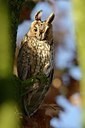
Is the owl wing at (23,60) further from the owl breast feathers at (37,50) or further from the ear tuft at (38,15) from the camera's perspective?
the ear tuft at (38,15)

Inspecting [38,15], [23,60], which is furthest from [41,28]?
[23,60]

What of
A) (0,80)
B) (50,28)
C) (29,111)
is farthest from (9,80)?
(50,28)

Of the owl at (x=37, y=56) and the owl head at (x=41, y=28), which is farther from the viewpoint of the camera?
the owl head at (x=41, y=28)

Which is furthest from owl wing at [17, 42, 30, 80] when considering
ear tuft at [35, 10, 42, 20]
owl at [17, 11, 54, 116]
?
ear tuft at [35, 10, 42, 20]

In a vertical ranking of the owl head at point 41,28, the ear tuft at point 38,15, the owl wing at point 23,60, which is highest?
the ear tuft at point 38,15

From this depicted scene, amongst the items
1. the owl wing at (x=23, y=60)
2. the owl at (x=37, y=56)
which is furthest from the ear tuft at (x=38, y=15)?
the owl wing at (x=23, y=60)

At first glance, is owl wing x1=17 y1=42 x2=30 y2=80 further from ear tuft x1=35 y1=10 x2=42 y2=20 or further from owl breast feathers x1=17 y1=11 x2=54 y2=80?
ear tuft x1=35 y1=10 x2=42 y2=20

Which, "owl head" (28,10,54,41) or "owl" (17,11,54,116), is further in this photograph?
"owl head" (28,10,54,41)

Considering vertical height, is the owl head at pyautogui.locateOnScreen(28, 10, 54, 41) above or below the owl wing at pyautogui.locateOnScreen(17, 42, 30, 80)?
above
